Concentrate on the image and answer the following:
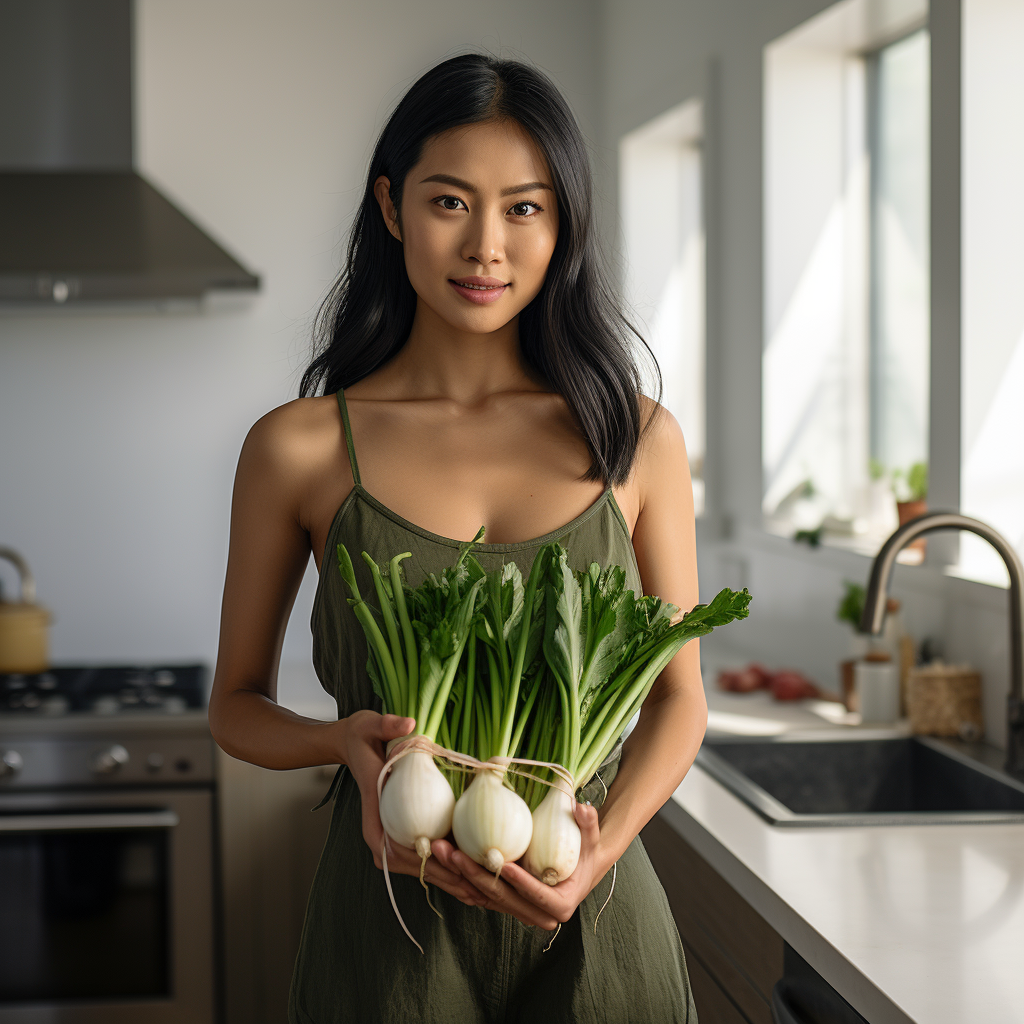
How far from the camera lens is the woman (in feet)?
3.10

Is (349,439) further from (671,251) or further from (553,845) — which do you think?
(671,251)

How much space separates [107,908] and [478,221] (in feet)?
6.77

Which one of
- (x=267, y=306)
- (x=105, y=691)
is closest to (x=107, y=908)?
(x=105, y=691)

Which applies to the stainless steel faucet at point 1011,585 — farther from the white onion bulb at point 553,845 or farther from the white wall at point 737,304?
the white onion bulb at point 553,845

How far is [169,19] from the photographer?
3289mm

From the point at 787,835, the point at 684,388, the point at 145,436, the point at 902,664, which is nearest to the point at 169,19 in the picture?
the point at 145,436

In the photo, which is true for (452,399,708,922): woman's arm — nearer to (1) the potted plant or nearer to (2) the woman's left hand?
(2) the woman's left hand

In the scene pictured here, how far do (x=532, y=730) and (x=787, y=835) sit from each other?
2.06 ft

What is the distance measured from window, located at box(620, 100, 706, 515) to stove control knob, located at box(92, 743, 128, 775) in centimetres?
181

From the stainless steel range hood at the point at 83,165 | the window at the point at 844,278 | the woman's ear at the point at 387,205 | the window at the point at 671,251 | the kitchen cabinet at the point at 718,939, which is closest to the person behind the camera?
the woman's ear at the point at 387,205

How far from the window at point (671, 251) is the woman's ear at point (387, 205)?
246cm

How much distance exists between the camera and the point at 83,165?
292 cm

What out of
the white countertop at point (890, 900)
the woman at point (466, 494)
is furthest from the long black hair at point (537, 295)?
the white countertop at point (890, 900)

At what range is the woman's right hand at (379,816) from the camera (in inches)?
31.9
